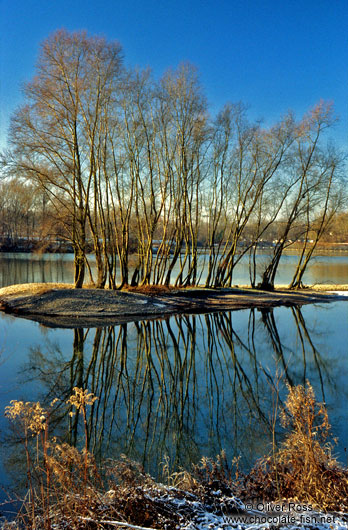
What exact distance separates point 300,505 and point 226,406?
283 centimetres

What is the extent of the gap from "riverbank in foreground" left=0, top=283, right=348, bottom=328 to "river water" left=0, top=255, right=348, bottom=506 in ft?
3.90

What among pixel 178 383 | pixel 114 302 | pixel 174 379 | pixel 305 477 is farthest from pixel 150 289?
pixel 305 477

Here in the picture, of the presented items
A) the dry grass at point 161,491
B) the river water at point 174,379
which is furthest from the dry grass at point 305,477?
the river water at point 174,379

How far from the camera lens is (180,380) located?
7.27 m

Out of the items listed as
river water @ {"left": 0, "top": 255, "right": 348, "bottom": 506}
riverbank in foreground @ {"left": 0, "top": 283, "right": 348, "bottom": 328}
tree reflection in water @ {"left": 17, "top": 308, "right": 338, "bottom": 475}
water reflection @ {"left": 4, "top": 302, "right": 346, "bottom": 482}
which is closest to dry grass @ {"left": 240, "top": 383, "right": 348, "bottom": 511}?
water reflection @ {"left": 4, "top": 302, "right": 346, "bottom": 482}

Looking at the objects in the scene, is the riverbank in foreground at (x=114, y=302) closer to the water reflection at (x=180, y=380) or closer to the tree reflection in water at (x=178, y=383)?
the water reflection at (x=180, y=380)

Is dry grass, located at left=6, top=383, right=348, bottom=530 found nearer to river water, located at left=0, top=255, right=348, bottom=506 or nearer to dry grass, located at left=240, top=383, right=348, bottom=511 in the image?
dry grass, located at left=240, top=383, right=348, bottom=511

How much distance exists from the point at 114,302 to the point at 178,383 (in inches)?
344

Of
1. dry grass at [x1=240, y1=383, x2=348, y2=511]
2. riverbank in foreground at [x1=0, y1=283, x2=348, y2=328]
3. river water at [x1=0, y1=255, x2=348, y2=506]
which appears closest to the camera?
dry grass at [x1=240, y1=383, x2=348, y2=511]

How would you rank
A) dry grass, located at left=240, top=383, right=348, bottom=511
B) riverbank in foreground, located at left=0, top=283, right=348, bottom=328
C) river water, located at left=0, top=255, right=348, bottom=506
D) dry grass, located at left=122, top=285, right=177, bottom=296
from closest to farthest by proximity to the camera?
dry grass, located at left=240, top=383, right=348, bottom=511, river water, located at left=0, top=255, right=348, bottom=506, riverbank in foreground, located at left=0, top=283, right=348, bottom=328, dry grass, located at left=122, top=285, right=177, bottom=296

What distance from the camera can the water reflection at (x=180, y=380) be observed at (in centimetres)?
472

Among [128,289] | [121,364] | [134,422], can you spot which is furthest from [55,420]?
[128,289]

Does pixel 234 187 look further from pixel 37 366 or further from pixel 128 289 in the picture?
pixel 37 366

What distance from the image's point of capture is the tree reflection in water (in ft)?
15.4
